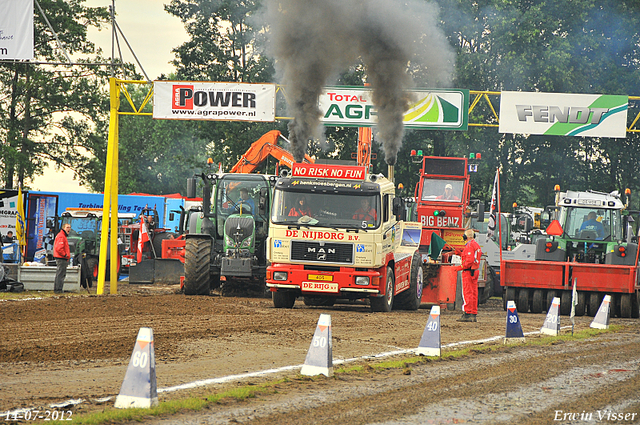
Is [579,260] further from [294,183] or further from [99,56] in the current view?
[99,56]

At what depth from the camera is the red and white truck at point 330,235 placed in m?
16.2

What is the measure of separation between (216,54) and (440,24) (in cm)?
1265

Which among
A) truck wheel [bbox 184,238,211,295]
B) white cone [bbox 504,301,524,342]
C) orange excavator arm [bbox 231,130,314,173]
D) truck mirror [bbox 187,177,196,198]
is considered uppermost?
orange excavator arm [bbox 231,130,314,173]

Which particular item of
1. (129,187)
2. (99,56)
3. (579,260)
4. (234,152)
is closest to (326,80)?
(579,260)

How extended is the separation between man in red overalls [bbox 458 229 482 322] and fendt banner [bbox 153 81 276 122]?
8.09m

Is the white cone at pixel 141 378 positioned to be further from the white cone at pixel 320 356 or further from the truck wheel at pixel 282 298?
the truck wheel at pixel 282 298

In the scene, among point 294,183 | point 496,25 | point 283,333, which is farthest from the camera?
point 496,25

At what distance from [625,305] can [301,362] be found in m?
10.9

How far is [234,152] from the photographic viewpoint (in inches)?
1751

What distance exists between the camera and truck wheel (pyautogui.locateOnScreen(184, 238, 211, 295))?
756 inches

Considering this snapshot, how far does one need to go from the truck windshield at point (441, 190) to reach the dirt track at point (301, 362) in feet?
26.6

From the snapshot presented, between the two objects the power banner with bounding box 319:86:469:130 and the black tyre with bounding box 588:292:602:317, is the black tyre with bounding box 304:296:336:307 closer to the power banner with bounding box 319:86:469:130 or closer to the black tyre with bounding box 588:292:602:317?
the power banner with bounding box 319:86:469:130

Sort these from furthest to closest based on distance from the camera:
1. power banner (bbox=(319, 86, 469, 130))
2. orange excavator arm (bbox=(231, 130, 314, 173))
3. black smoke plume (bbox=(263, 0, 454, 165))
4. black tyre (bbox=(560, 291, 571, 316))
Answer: orange excavator arm (bbox=(231, 130, 314, 173)) < power banner (bbox=(319, 86, 469, 130)) < black smoke plume (bbox=(263, 0, 454, 165)) < black tyre (bbox=(560, 291, 571, 316))

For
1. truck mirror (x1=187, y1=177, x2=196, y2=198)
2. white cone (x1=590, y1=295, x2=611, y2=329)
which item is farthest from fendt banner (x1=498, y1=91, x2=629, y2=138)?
truck mirror (x1=187, y1=177, x2=196, y2=198)
